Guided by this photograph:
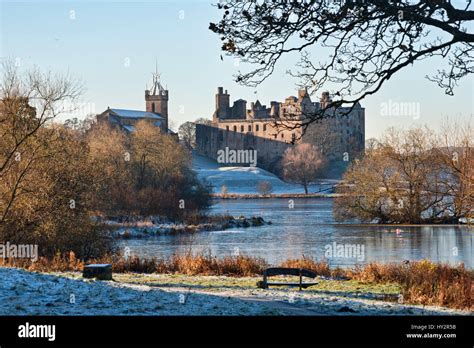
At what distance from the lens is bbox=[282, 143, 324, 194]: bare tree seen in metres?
74.4

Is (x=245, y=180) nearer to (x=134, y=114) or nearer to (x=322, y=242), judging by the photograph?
(x=134, y=114)

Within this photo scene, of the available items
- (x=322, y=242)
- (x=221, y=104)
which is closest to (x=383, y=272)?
(x=322, y=242)

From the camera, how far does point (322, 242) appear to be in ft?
84.7

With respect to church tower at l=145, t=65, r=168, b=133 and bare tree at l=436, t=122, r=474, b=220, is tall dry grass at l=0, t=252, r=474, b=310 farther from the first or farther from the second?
church tower at l=145, t=65, r=168, b=133

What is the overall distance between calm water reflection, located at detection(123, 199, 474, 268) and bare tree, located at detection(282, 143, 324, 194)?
38111mm

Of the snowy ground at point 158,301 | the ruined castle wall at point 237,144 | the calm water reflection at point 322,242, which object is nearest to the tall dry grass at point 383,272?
the snowy ground at point 158,301

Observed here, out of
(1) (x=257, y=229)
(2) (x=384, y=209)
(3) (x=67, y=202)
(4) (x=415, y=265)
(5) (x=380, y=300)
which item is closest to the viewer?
(5) (x=380, y=300)

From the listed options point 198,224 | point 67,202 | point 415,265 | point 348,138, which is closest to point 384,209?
point 198,224

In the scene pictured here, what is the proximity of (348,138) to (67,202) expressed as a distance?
67.8 m

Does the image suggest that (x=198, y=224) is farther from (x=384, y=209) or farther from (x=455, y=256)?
(x=455, y=256)

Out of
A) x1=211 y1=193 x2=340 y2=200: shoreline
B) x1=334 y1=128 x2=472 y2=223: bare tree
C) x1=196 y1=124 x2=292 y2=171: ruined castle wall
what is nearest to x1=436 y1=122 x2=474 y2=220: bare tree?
x1=334 y1=128 x2=472 y2=223: bare tree

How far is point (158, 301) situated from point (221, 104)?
91215 millimetres

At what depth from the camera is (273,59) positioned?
9438 mm

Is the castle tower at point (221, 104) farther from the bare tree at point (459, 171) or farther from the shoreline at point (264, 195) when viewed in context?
the bare tree at point (459, 171)
